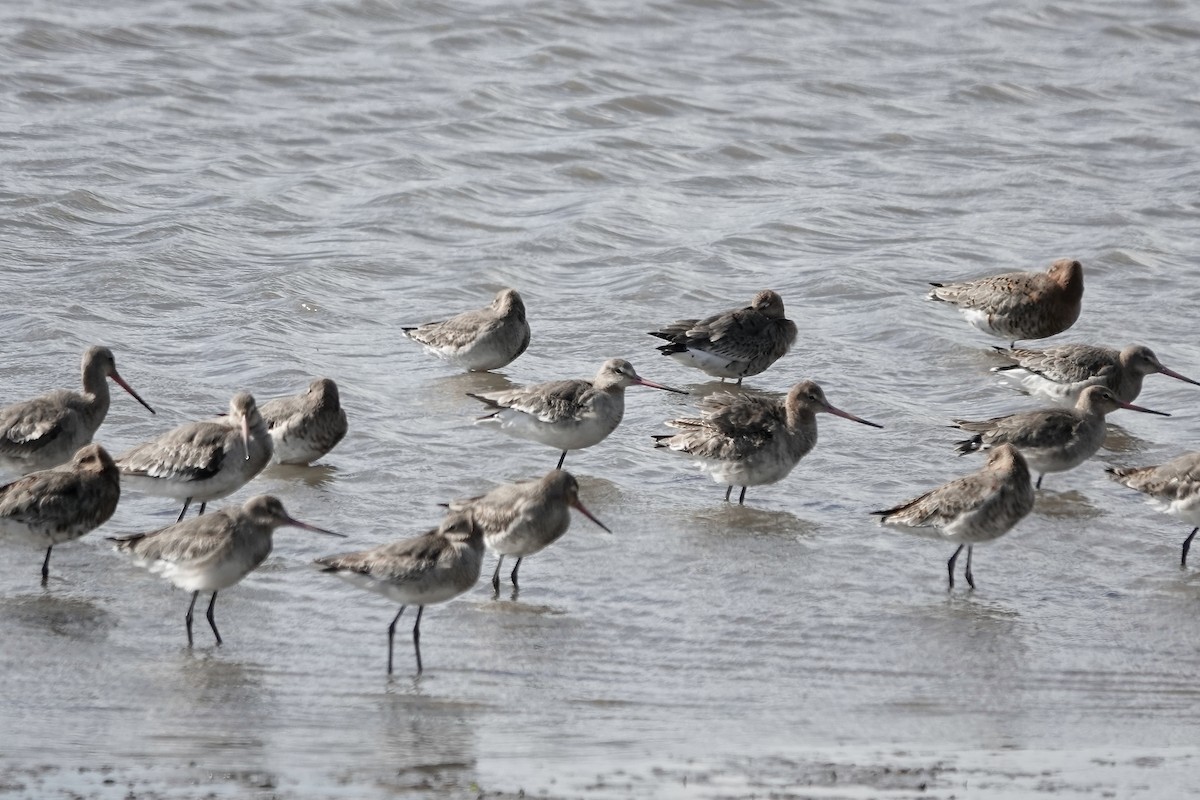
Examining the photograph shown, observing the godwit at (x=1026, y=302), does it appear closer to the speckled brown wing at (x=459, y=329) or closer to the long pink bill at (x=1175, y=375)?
the long pink bill at (x=1175, y=375)

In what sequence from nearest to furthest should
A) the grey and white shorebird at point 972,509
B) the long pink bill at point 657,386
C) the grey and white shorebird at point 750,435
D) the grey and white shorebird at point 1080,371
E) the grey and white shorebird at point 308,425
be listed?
the grey and white shorebird at point 972,509 < the grey and white shorebird at point 750,435 < the grey and white shorebird at point 308,425 < the long pink bill at point 657,386 < the grey and white shorebird at point 1080,371

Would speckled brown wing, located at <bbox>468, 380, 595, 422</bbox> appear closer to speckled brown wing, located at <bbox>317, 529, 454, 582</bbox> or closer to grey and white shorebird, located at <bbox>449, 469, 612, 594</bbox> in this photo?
grey and white shorebird, located at <bbox>449, 469, 612, 594</bbox>

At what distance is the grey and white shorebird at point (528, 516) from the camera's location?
26.1ft

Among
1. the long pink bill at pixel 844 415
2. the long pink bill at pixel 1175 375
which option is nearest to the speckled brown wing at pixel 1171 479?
the long pink bill at pixel 844 415

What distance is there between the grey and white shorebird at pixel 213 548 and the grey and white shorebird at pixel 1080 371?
6.01 meters

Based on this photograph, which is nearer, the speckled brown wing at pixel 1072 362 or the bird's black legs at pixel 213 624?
the bird's black legs at pixel 213 624

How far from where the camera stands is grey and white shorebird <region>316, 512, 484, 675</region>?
281 inches

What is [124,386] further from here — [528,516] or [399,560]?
[399,560]

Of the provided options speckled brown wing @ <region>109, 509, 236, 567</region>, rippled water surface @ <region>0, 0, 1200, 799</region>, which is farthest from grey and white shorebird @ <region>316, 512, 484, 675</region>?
speckled brown wing @ <region>109, 509, 236, 567</region>

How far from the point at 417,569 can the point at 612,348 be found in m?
5.71

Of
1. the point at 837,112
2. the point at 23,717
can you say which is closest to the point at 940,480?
the point at 23,717

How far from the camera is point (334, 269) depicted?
13961mm

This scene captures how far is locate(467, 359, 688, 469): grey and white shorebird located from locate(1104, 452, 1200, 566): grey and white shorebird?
9.68 feet

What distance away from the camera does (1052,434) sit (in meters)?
9.99
